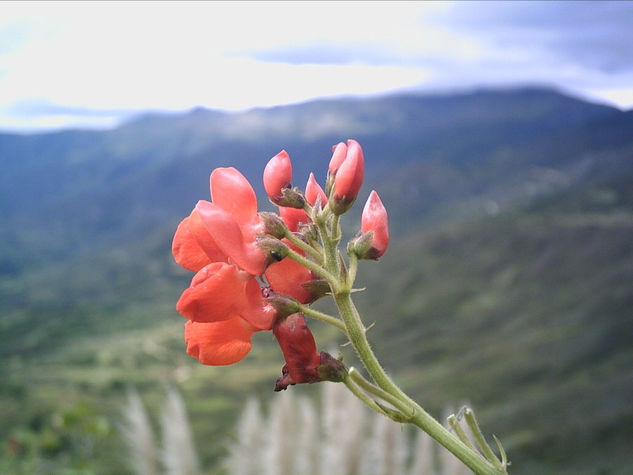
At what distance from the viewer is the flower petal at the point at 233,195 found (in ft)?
6.17

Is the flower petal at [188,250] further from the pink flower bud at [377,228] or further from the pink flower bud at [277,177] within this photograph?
the pink flower bud at [377,228]

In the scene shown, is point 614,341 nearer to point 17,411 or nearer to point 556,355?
point 556,355

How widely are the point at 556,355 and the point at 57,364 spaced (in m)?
72.6

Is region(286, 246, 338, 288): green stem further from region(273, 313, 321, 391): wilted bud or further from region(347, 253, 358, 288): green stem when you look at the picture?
region(273, 313, 321, 391): wilted bud

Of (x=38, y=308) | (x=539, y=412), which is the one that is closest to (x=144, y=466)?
(x=539, y=412)

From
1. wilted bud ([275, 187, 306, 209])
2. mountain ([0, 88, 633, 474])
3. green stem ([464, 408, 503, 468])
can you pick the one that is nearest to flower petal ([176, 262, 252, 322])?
wilted bud ([275, 187, 306, 209])

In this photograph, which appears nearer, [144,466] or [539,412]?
[144,466]

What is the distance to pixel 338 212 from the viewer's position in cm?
178

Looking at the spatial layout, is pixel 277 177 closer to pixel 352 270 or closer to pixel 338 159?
pixel 338 159

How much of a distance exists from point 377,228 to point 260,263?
362 mm

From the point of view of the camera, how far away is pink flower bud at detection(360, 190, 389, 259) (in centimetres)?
189

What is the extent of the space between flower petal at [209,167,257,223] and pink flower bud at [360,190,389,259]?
12.3 inches

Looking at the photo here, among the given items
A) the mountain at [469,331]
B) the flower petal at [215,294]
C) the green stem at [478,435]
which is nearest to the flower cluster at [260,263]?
the flower petal at [215,294]

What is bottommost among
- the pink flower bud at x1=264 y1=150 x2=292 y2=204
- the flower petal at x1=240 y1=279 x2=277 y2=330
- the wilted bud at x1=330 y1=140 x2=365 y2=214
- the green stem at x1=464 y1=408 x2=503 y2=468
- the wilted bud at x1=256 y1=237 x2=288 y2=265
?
the green stem at x1=464 y1=408 x2=503 y2=468
